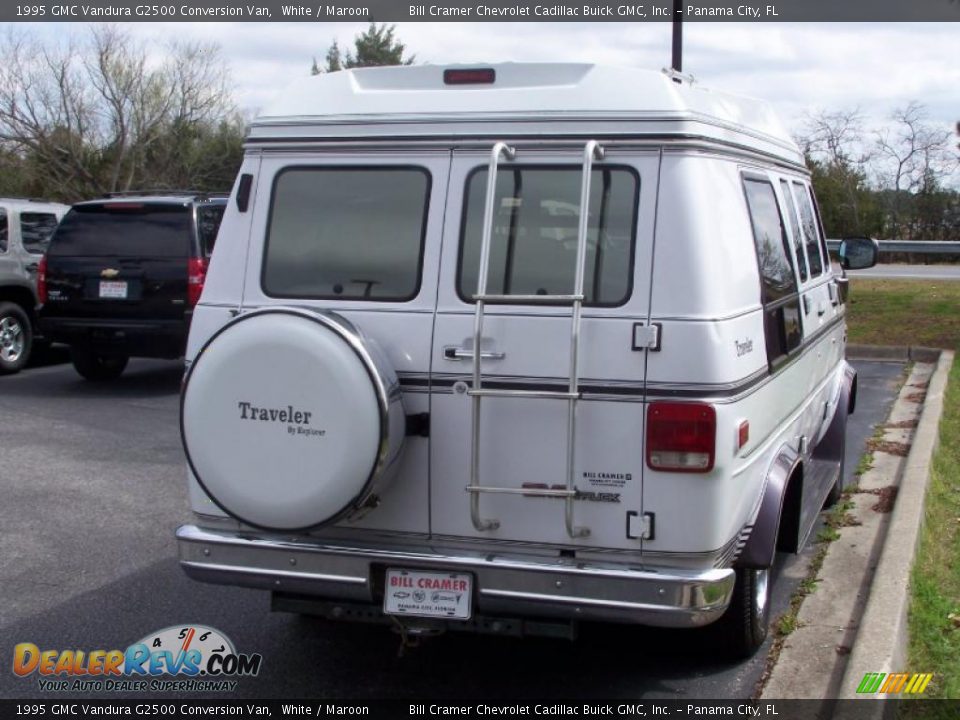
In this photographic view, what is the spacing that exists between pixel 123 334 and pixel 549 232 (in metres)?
7.93

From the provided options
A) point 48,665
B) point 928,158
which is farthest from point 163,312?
point 928,158

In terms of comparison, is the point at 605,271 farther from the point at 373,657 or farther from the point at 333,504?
the point at 373,657

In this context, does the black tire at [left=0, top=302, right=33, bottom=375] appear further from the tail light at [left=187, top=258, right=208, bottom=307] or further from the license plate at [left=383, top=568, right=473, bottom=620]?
the license plate at [left=383, top=568, right=473, bottom=620]

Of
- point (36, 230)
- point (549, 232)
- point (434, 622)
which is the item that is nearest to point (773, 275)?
point (549, 232)

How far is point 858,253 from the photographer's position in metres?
7.90

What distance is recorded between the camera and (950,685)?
4.50 metres

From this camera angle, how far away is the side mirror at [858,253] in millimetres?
7848

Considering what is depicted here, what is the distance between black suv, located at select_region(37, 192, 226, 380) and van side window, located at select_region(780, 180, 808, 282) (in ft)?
21.1

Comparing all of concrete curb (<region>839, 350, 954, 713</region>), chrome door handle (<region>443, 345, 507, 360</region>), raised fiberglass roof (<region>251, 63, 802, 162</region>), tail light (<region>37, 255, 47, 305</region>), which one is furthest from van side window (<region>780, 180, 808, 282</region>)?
tail light (<region>37, 255, 47, 305</region>)

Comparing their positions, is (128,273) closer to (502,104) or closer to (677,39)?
(502,104)

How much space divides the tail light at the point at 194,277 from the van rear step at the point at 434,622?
22.4 ft

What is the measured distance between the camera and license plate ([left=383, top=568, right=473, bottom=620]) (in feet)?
13.7

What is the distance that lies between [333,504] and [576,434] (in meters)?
→ 0.92

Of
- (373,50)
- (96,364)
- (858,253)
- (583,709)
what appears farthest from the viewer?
(373,50)
